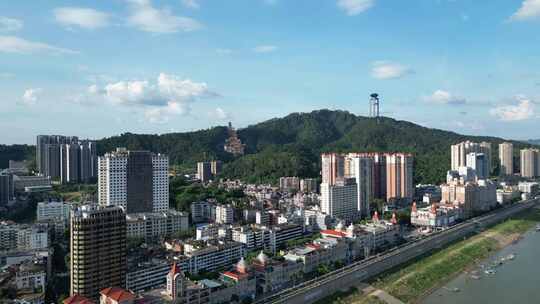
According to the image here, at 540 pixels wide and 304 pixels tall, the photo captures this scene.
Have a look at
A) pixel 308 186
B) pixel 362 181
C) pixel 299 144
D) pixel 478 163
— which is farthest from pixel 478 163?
pixel 299 144

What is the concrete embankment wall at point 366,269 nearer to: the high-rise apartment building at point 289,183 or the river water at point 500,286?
the river water at point 500,286

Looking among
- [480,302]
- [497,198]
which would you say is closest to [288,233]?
[480,302]

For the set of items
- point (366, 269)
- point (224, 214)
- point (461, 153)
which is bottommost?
point (366, 269)

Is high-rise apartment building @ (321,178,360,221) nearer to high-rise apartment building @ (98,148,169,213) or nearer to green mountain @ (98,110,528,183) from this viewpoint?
high-rise apartment building @ (98,148,169,213)

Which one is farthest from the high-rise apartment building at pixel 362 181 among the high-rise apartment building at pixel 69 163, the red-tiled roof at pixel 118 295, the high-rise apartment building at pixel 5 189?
the high-rise apartment building at pixel 69 163

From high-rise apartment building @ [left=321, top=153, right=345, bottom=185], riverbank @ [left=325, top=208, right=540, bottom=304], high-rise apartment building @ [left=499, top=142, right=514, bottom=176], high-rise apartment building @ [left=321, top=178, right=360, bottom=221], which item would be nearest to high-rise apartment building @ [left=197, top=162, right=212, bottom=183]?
high-rise apartment building @ [left=321, top=153, right=345, bottom=185]

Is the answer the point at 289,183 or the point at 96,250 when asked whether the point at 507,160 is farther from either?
the point at 96,250

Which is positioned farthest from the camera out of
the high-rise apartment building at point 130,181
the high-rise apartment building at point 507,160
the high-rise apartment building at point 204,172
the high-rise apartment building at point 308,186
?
the high-rise apartment building at point 507,160
